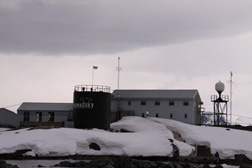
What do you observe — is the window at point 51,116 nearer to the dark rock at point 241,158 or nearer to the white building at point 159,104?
the white building at point 159,104

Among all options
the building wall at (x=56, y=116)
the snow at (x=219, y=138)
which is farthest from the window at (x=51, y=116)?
the snow at (x=219, y=138)

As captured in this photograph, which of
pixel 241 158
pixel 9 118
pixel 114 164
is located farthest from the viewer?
pixel 9 118

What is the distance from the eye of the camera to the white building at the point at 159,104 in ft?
262

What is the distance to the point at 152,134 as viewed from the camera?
6450 cm

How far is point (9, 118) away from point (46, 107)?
598 centimetres

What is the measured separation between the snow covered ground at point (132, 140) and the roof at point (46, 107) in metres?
13.5

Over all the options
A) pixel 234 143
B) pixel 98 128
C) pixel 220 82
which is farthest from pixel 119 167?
pixel 220 82

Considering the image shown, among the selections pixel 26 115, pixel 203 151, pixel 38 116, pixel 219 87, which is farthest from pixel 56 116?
pixel 203 151

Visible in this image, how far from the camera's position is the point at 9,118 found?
273 ft

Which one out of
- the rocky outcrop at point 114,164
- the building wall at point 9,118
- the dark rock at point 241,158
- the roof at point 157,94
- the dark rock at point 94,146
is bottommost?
the dark rock at point 241,158

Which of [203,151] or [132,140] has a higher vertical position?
[132,140]

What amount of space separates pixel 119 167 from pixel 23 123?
1353 inches

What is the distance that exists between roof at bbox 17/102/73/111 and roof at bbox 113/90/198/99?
7.31 meters

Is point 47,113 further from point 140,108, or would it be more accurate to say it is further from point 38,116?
point 140,108
